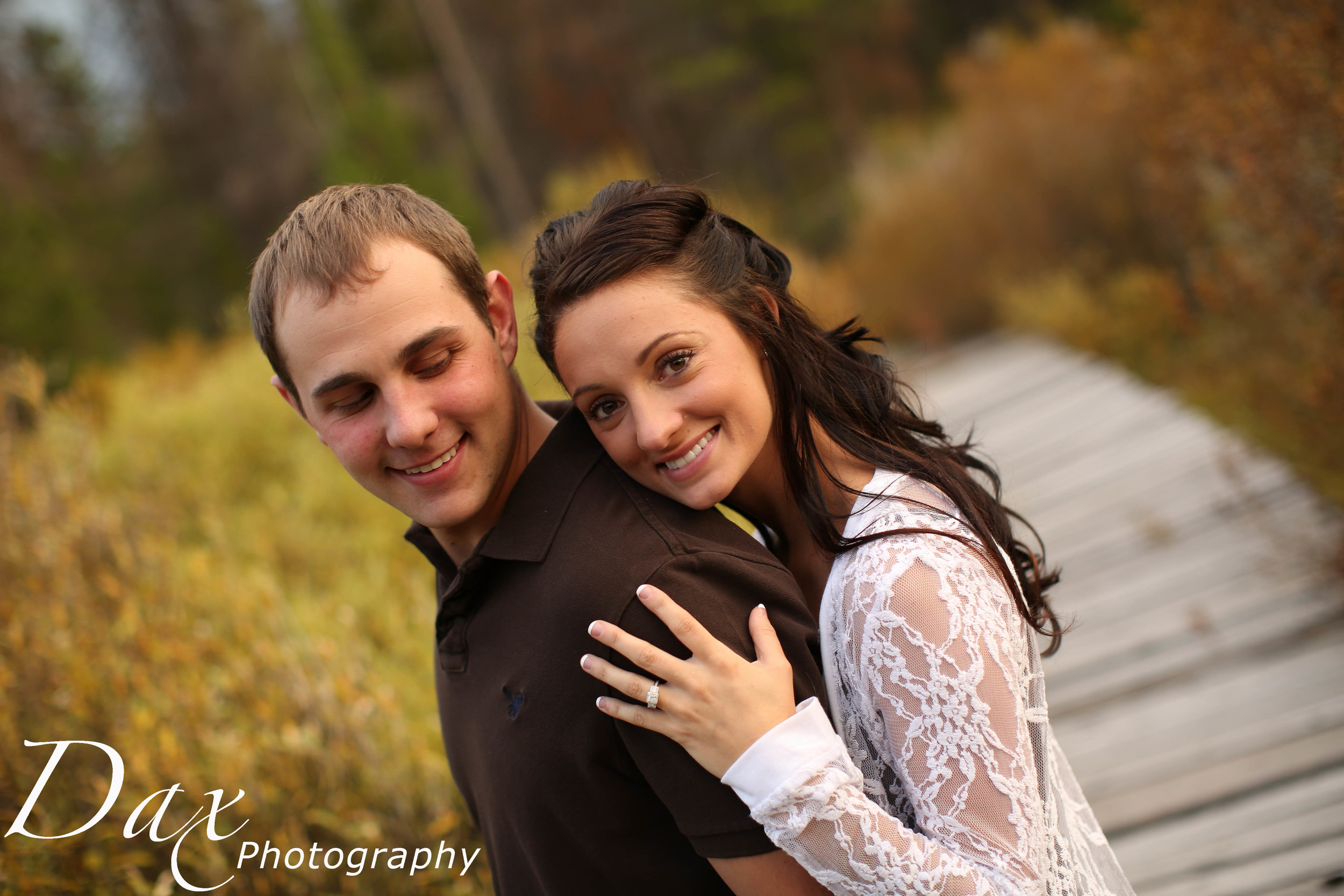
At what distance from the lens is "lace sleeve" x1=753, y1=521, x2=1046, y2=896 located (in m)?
1.29

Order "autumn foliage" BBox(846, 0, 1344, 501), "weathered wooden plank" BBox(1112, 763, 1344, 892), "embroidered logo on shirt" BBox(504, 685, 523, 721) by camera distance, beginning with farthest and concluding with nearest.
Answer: "autumn foliage" BBox(846, 0, 1344, 501) < "weathered wooden plank" BBox(1112, 763, 1344, 892) < "embroidered logo on shirt" BBox(504, 685, 523, 721)

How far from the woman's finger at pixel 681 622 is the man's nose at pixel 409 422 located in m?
0.46

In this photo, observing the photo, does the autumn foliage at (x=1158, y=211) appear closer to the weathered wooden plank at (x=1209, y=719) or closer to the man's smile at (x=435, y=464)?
the weathered wooden plank at (x=1209, y=719)

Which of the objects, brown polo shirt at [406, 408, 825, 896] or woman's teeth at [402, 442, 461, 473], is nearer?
brown polo shirt at [406, 408, 825, 896]

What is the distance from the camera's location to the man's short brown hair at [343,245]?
59.6 inches

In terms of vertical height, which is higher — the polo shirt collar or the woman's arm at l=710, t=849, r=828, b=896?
the polo shirt collar

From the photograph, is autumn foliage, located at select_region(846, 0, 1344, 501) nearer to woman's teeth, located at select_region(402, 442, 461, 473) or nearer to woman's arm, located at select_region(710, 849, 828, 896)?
woman's arm, located at select_region(710, 849, 828, 896)

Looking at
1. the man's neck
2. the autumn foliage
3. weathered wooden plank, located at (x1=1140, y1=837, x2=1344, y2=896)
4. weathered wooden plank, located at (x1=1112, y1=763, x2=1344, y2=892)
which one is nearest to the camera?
the man's neck

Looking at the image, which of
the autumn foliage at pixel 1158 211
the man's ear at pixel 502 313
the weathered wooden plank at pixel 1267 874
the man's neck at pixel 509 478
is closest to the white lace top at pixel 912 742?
the man's neck at pixel 509 478

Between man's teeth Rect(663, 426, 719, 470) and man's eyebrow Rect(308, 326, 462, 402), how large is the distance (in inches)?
16.4

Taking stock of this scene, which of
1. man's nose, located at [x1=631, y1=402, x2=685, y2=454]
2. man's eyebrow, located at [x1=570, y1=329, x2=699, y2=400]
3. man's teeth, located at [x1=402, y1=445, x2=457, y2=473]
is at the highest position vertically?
man's eyebrow, located at [x1=570, y1=329, x2=699, y2=400]

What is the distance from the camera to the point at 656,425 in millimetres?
1462

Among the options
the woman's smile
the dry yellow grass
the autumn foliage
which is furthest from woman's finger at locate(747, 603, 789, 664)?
the autumn foliage

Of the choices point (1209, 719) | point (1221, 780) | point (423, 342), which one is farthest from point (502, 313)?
point (1209, 719)
